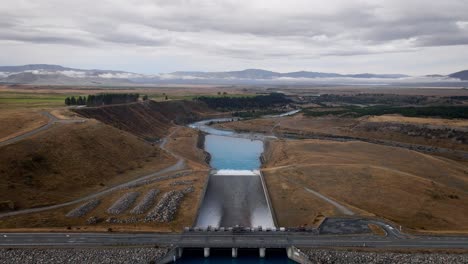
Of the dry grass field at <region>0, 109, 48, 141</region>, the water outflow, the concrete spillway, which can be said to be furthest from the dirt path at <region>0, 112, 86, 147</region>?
the concrete spillway

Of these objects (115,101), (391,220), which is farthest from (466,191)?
(115,101)

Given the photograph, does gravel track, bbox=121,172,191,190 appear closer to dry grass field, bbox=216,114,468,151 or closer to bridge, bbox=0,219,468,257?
bridge, bbox=0,219,468,257

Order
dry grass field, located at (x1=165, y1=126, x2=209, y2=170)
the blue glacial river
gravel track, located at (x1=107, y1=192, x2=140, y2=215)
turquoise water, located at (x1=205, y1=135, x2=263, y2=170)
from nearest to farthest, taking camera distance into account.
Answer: the blue glacial river < gravel track, located at (x1=107, y1=192, x2=140, y2=215) < dry grass field, located at (x1=165, y1=126, x2=209, y2=170) < turquoise water, located at (x1=205, y1=135, x2=263, y2=170)

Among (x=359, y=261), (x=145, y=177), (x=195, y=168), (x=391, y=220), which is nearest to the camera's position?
(x=359, y=261)

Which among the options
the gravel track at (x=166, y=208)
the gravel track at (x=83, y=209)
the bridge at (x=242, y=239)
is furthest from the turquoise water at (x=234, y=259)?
the gravel track at (x=83, y=209)

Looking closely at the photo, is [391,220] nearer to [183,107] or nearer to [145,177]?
[145,177]

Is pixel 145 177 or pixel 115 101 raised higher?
pixel 115 101
